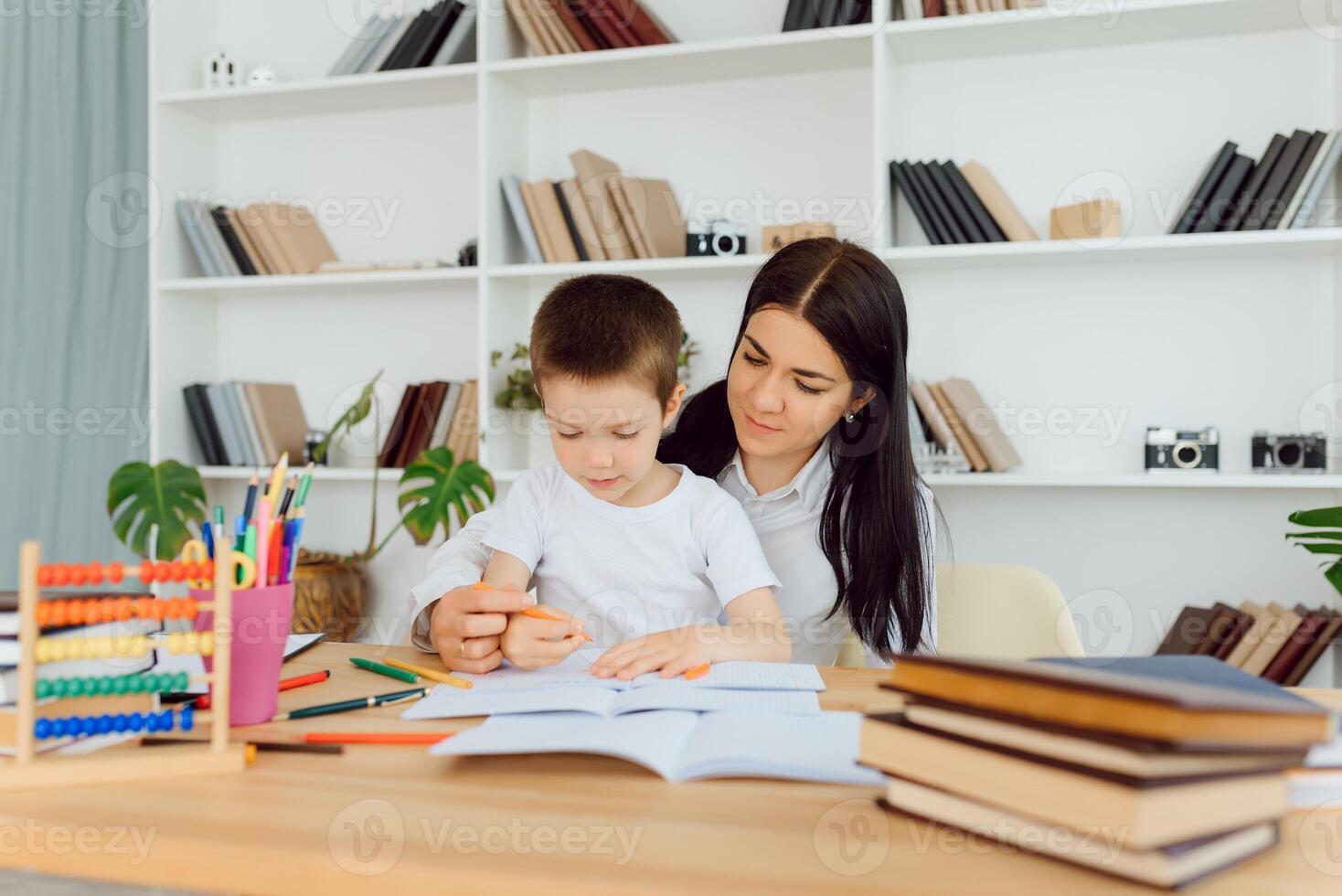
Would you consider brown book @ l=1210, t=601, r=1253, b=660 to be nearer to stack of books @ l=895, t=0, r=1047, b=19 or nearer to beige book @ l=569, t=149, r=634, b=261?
stack of books @ l=895, t=0, r=1047, b=19

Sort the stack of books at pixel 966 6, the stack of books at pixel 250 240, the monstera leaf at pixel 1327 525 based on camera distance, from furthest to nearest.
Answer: the stack of books at pixel 250 240, the stack of books at pixel 966 6, the monstera leaf at pixel 1327 525

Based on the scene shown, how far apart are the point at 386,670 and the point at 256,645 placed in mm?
248

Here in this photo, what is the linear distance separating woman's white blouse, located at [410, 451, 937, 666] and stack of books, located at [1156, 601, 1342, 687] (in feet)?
3.87

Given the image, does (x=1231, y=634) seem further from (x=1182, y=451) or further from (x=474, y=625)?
(x=474, y=625)

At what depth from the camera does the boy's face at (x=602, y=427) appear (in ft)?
4.30

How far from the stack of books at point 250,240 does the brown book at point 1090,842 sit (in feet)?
9.88

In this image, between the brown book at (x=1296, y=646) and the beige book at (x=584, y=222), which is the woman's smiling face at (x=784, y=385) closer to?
the beige book at (x=584, y=222)

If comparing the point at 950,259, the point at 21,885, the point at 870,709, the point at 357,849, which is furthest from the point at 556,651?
the point at 950,259

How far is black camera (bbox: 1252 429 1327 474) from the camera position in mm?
2555

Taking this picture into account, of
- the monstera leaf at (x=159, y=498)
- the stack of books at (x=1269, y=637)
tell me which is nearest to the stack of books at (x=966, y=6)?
A: the stack of books at (x=1269, y=637)

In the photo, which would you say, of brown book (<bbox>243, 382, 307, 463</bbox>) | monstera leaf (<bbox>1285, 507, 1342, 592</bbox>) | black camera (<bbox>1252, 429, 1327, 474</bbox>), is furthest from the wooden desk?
brown book (<bbox>243, 382, 307, 463</bbox>)

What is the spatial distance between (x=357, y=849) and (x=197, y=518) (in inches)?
100

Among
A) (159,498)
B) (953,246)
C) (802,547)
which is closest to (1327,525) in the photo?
(953,246)

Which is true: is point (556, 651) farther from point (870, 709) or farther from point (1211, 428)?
point (1211, 428)
